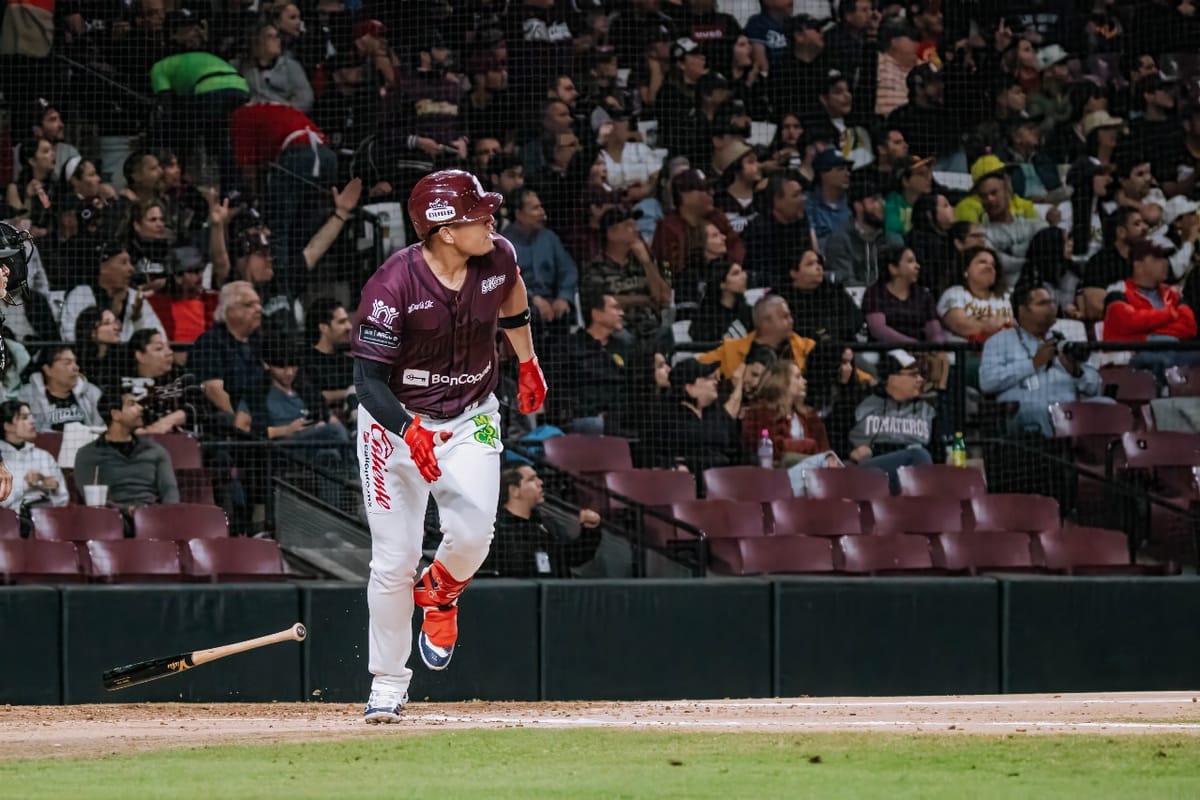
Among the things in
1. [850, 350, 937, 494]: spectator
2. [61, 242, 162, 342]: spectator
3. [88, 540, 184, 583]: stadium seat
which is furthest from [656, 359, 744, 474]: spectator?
[61, 242, 162, 342]: spectator

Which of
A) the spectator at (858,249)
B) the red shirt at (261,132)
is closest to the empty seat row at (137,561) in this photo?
the red shirt at (261,132)

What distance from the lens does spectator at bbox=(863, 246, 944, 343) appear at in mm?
12305

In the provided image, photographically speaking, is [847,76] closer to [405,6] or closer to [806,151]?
[806,151]

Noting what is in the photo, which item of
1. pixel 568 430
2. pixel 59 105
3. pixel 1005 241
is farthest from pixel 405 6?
pixel 1005 241

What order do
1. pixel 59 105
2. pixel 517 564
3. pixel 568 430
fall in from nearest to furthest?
pixel 517 564, pixel 568 430, pixel 59 105

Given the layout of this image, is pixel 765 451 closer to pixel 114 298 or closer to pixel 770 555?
pixel 770 555

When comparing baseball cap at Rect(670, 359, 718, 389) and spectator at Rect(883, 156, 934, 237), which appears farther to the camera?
spectator at Rect(883, 156, 934, 237)

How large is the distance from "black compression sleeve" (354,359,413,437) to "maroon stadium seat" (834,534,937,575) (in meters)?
4.28

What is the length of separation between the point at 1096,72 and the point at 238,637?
8644 mm

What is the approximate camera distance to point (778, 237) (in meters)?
12.7

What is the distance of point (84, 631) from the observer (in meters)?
9.62

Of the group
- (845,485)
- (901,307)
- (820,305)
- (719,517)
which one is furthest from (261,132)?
(845,485)

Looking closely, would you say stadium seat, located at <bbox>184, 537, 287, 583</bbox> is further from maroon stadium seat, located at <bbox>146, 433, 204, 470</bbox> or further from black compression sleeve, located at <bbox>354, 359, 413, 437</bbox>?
black compression sleeve, located at <bbox>354, 359, 413, 437</bbox>

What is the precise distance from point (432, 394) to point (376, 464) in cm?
33
